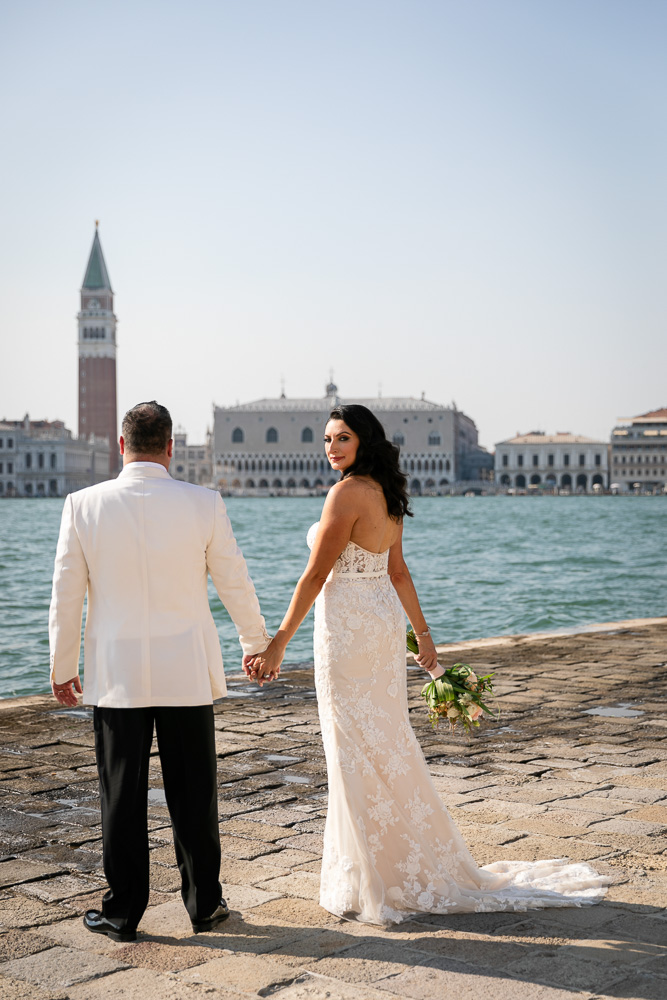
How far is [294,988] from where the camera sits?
2.25 metres

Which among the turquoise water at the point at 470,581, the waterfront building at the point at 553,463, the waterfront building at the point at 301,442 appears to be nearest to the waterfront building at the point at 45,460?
the waterfront building at the point at 301,442

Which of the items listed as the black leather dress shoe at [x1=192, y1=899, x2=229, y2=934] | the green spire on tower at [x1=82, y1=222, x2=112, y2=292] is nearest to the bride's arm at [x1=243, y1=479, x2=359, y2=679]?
the black leather dress shoe at [x1=192, y1=899, x2=229, y2=934]

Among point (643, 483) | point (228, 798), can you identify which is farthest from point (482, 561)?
point (643, 483)

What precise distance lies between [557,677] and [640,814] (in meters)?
2.90

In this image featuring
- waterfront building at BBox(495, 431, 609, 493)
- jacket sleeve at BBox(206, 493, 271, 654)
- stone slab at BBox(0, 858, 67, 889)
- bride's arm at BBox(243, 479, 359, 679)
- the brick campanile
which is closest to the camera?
jacket sleeve at BBox(206, 493, 271, 654)

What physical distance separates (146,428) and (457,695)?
113 cm

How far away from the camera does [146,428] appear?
8.63 ft

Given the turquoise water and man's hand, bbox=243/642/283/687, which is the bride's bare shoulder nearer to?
man's hand, bbox=243/642/283/687

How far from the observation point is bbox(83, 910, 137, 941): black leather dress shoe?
2541 millimetres

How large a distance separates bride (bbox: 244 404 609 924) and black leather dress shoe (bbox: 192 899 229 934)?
240mm

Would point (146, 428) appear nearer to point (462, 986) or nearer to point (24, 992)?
point (24, 992)

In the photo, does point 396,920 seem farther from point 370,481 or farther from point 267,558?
point 267,558

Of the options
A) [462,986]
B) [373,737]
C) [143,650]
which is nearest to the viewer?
[462,986]

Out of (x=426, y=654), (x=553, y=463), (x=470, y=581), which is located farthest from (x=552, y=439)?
(x=426, y=654)
